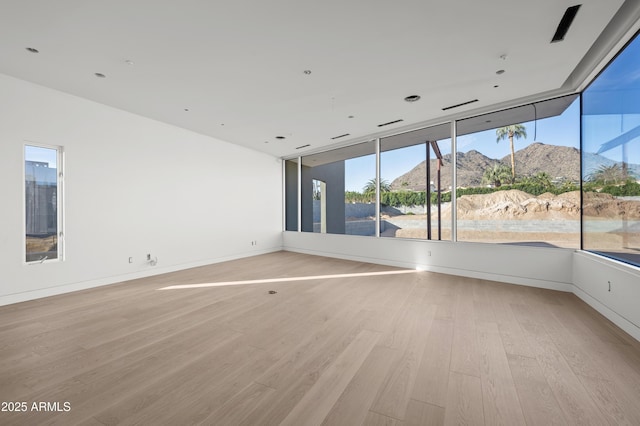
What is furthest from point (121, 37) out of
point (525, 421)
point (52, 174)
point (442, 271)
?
point (442, 271)

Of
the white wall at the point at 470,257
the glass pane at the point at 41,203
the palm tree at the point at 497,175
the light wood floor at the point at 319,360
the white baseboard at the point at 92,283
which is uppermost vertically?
the palm tree at the point at 497,175

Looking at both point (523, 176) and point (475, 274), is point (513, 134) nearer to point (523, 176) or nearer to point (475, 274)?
point (523, 176)

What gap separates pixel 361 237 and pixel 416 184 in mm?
1818

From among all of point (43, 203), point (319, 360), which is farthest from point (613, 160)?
point (43, 203)

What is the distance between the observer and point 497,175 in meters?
4.73

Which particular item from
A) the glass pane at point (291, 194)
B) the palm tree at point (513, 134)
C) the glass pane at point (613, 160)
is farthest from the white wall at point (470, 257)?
the glass pane at point (291, 194)

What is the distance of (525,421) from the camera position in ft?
4.90

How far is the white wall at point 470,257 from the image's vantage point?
3996 millimetres

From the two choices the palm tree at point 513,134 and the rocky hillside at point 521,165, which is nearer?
the rocky hillside at point 521,165

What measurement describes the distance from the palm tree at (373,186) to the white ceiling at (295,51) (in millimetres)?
1898

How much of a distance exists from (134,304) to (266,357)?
2.41m

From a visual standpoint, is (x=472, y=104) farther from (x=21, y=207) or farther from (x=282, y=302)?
(x=21, y=207)

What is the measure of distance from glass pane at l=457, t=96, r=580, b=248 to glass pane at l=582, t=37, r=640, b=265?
237 millimetres

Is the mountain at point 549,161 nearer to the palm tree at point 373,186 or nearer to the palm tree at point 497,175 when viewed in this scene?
the palm tree at point 497,175
